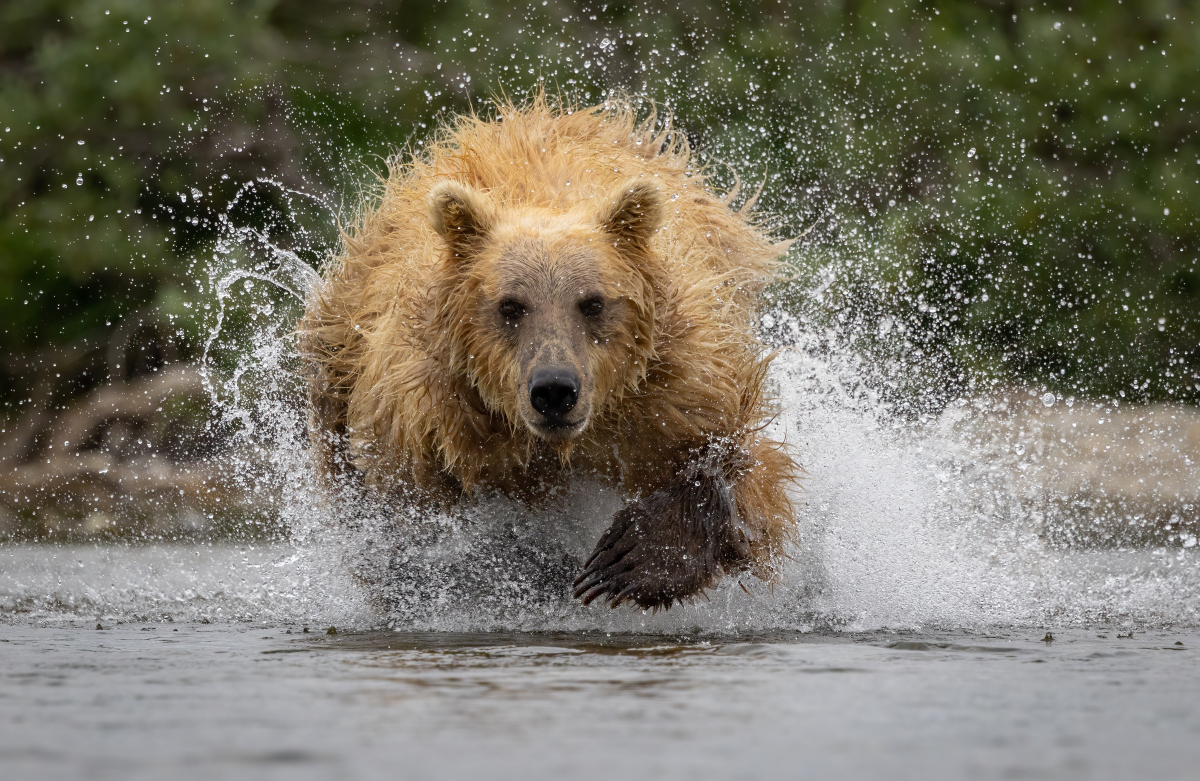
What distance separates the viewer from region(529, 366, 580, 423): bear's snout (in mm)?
4953

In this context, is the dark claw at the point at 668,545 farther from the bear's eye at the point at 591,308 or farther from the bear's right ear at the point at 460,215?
the bear's right ear at the point at 460,215

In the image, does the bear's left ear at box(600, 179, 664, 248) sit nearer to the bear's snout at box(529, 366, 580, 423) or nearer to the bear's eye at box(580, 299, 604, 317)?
the bear's eye at box(580, 299, 604, 317)

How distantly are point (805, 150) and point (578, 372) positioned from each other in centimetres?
794

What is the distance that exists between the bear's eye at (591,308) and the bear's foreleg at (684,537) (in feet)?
2.41

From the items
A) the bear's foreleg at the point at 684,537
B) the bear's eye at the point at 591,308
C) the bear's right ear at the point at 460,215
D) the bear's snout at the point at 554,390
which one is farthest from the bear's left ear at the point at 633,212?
the bear's foreleg at the point at 684,537

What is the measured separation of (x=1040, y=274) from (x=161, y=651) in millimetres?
9794

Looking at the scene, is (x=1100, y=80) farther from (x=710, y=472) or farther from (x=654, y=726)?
(x=654, y=726)

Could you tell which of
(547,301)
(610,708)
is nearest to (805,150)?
(547,301)

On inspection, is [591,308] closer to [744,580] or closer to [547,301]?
[547,301]

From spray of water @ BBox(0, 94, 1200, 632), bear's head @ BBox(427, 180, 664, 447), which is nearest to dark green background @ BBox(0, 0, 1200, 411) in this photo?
spray of water @ BBox(0, 94, 1200, 632)

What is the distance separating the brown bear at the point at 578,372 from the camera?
5.26m

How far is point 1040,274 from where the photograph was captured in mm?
12789

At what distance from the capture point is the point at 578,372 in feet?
16.6

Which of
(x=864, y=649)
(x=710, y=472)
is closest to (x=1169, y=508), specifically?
(x=710, y=472)
